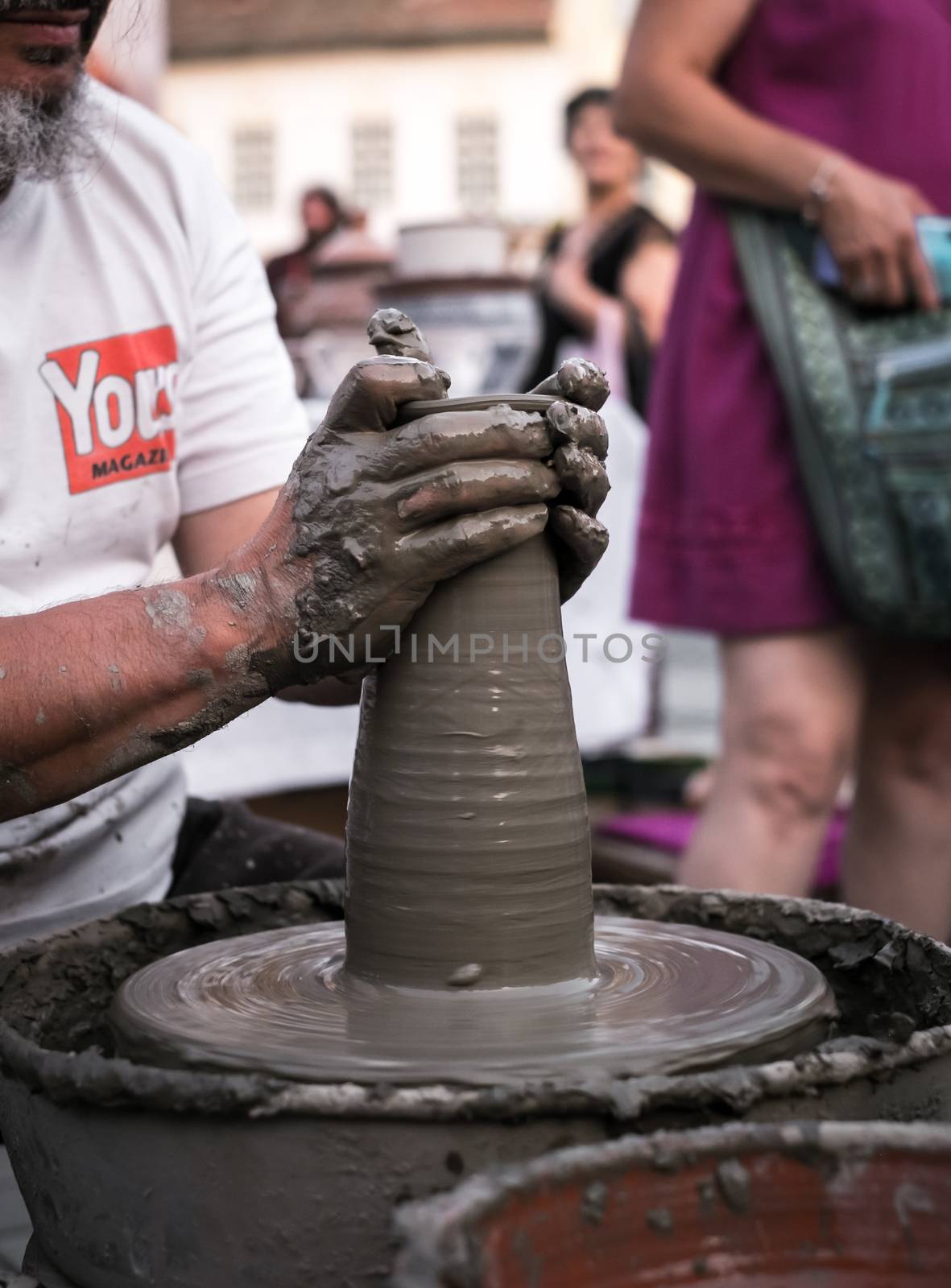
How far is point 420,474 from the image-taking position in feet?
3.69

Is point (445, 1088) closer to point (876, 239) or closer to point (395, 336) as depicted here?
point (395, 336)

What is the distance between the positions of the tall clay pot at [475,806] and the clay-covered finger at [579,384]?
0.38ft

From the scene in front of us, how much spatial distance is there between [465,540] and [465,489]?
1.5 inches

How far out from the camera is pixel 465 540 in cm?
114

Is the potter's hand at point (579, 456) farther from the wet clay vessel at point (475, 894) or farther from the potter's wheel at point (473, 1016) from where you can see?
the potter's wheel at point (473, 1016)

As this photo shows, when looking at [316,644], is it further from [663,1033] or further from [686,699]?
[686,699]

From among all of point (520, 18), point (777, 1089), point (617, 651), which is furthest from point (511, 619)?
point (520, 18)

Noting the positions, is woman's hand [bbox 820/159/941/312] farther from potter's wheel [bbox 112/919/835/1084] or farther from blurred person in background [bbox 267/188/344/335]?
blurred person in background [bbox 267/188/344/335]

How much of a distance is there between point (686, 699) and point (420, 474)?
549cm

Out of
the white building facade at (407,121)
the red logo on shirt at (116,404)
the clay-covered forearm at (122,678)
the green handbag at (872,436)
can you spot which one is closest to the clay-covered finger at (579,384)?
the clay-covered forearm at (122,678)

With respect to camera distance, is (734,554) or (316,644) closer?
(316,644)

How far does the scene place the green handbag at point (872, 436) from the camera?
1981 mm

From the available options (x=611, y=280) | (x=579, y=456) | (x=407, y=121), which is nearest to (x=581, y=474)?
(x=579, y=456)

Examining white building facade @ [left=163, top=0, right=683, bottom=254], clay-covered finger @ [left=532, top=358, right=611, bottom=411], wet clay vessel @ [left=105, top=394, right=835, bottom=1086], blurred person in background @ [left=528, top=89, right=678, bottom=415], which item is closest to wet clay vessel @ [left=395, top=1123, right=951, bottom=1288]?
wet clay vessel @ [left=105, top=394, right=835, bottom=1086]
